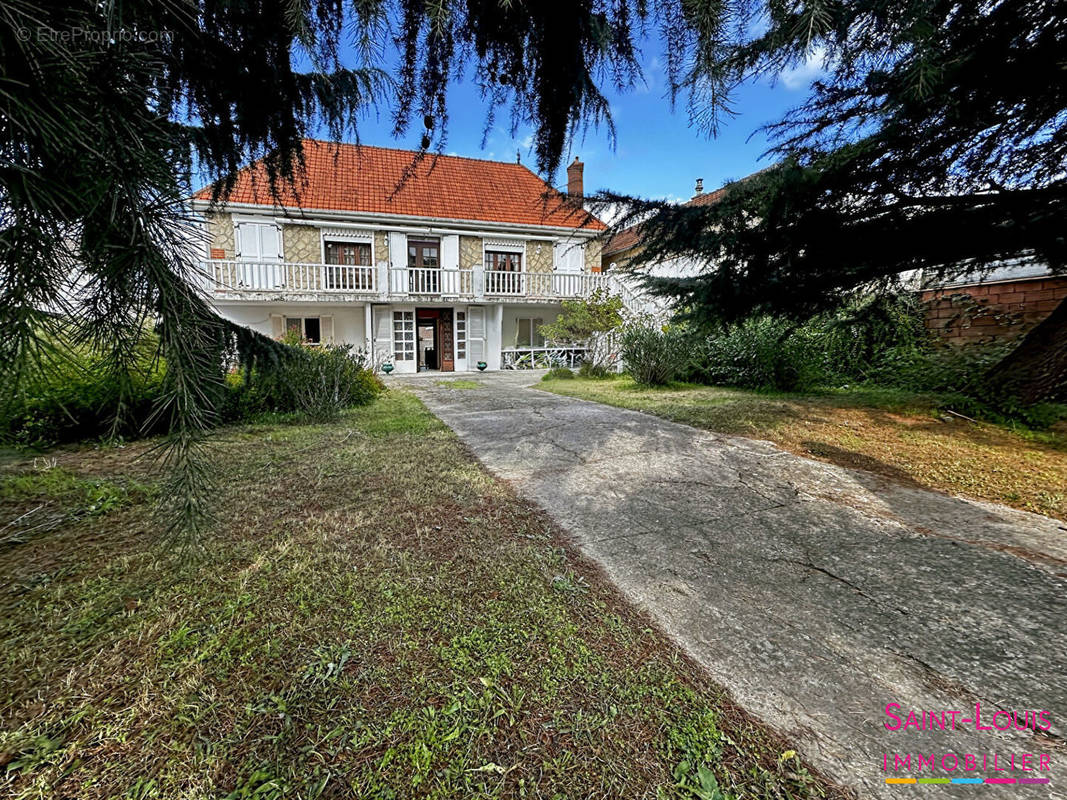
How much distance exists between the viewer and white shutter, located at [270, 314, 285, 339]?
Result: 12.5 metres

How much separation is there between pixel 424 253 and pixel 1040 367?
13732 millimetres

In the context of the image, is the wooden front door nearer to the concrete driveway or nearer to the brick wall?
the concrete driveway

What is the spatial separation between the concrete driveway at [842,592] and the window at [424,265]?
10.8m

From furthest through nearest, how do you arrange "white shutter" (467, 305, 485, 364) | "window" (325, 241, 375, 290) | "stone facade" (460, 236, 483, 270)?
"white shutter" (467, 305, 485, 364) < "stone facade" (460, 236, 483, 270) < "window" (325, 241, 375, 290)

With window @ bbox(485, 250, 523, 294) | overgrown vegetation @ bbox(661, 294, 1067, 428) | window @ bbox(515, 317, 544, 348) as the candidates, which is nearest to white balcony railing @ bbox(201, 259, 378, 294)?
window @ bbox(485, 250, 523, 294)

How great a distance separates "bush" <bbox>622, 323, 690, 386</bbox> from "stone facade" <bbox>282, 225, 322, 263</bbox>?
32.3 feet

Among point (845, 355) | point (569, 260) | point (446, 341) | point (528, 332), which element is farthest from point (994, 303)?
point (446, 341)

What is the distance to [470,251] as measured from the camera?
46.4 ft

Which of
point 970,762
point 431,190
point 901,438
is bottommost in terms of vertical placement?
point 970,762

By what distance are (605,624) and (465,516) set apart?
115 cm

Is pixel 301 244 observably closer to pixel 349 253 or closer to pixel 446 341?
pixel 349 253

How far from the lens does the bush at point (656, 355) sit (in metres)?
8.05

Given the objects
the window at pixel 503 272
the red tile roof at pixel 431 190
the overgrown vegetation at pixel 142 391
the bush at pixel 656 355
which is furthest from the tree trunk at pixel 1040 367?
the window at pixel 503 272

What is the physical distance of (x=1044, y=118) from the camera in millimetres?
3602
